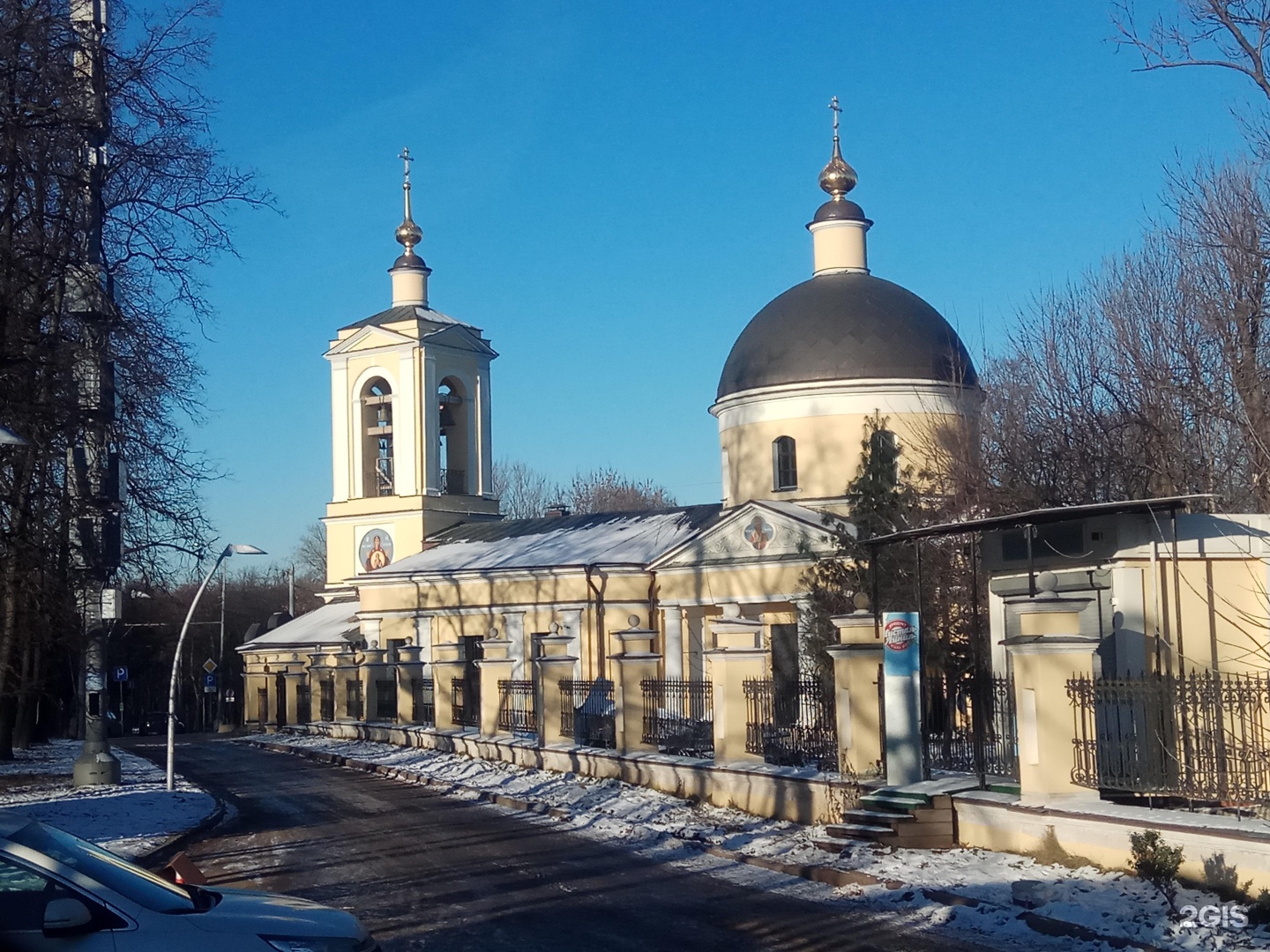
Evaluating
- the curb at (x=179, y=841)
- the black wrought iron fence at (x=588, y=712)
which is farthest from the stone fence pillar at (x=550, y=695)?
the curb at (x=179, y=841)

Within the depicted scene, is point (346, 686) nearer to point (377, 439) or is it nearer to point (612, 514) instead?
point (612, 514)

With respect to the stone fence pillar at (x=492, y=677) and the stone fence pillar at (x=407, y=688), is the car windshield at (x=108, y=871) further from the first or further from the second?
the stone fence pillar at (x=407, y=688)

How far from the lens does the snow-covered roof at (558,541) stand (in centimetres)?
3922

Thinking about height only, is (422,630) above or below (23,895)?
above

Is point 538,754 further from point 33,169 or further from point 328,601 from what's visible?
point 328,601

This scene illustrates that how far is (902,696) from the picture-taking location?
15.2 meters

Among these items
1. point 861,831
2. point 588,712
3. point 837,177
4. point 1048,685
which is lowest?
point 861,831

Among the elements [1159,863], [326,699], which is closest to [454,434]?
[326,699]

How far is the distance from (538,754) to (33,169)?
1358 centimetres

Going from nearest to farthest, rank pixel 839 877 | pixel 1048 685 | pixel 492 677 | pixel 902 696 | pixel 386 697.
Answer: pixel 839 877 < pixel 1048 685 < pixel 902 696 < pixel 492 677 < pixel 386 697

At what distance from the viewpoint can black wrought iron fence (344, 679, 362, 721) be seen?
37.7 metres

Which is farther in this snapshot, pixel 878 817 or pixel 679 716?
pixel 679 716

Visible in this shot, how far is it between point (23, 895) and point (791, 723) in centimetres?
1325

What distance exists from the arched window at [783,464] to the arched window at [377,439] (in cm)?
1532
